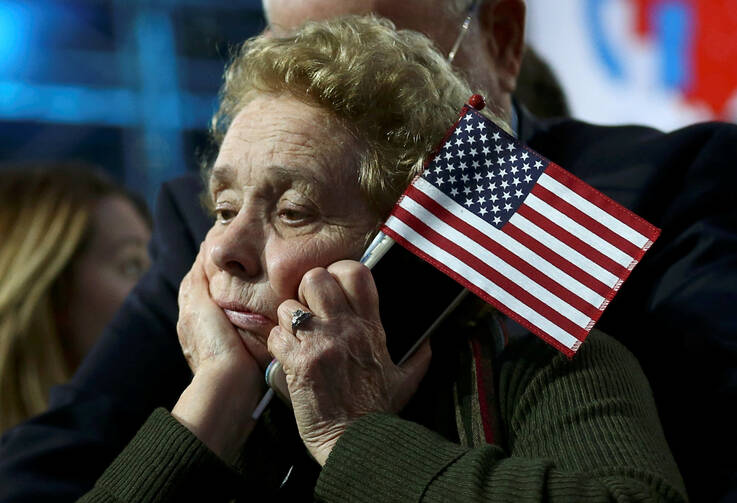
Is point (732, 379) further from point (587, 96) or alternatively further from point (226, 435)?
point (587, 96)

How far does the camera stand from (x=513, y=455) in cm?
174

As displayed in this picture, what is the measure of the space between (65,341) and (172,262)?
1271 millimetres

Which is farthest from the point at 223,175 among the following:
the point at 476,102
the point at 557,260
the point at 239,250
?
the point at 557,260

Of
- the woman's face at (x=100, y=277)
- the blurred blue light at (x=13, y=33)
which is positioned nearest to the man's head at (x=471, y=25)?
the woman's face at (x=100, y=277)

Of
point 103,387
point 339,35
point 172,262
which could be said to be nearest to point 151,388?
point 103,387

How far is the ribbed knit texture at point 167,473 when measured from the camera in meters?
1.76

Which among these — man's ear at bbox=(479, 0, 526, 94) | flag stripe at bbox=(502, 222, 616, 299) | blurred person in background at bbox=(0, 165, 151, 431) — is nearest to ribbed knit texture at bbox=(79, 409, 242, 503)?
flag stripe at bbox=(502, 222, 616, 299)

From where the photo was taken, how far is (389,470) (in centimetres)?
161

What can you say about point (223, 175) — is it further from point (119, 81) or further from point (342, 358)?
point (119, 81)

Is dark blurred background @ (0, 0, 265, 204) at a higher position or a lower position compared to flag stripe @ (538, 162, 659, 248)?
lower

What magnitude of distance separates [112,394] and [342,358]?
926mm

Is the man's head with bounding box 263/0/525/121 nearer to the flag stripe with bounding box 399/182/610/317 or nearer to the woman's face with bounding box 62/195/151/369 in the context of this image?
the flag stripe with bounding box 399/182/610/317

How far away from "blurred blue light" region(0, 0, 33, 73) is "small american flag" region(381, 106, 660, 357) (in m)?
8.27

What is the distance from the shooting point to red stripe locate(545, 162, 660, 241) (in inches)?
70.6
